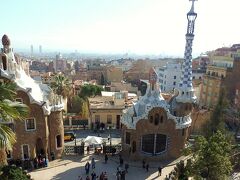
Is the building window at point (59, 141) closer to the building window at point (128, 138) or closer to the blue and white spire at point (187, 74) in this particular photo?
the building window at point (128, 138)

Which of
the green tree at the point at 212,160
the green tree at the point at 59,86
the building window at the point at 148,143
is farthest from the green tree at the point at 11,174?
the green tree at the point at 59,86

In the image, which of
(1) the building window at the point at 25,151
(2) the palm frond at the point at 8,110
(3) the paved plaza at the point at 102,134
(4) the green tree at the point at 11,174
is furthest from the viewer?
(3) the paved plaza at the point at 102,134

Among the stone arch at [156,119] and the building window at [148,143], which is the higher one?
the stone arch at [156,119]

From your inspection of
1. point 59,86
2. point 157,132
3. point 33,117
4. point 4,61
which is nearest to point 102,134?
point 157,132

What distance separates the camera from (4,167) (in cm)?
1961

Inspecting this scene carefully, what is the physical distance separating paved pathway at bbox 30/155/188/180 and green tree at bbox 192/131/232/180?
21.1ft

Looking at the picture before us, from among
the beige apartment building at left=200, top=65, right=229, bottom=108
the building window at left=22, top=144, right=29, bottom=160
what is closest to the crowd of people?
the building window at left=22, top=144, right=29, bottom=160

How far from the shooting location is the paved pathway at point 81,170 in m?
24.4

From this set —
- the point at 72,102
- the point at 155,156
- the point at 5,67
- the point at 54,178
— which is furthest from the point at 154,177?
the point at 72,102

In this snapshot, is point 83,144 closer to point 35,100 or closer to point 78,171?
point 78,171

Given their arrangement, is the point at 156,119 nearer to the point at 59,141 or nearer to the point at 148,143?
the point at 148,143

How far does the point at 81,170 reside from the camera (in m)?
25.4

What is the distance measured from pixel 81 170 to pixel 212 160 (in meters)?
12.0

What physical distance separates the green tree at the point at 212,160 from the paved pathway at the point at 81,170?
6442 millimetres
